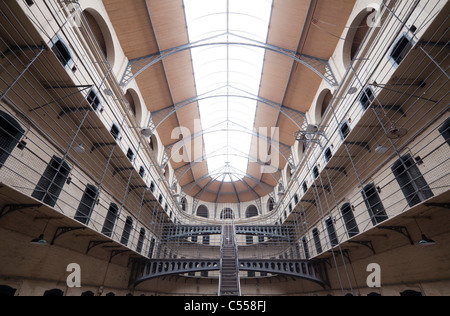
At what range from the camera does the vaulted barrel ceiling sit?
884 cm

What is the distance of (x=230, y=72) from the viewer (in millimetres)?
13125

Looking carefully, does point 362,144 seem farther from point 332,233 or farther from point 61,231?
point 61,231

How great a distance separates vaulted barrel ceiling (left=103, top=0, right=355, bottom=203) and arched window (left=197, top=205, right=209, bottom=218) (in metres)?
5.48

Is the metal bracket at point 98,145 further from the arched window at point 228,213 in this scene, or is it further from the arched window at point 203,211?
the arched window at point 228,213

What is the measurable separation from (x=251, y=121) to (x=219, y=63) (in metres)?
4.69

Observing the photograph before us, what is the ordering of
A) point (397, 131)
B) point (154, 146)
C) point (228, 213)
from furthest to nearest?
point (228, 213), point (154, 146), point (397, 131)

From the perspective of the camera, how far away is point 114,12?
8.52 metres

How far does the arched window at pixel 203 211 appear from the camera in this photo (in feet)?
71.6

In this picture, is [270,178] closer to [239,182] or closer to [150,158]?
[239,182]

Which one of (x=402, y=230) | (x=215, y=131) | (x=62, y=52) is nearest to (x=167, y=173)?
(x=215, y=131)

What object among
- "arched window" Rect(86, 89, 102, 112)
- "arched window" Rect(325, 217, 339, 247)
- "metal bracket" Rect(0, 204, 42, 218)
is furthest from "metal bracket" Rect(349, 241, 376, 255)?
"arched window" Rect(86, 89, 102, 112)

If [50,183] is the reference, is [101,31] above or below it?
above

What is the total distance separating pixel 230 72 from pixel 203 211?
14.1 metres
